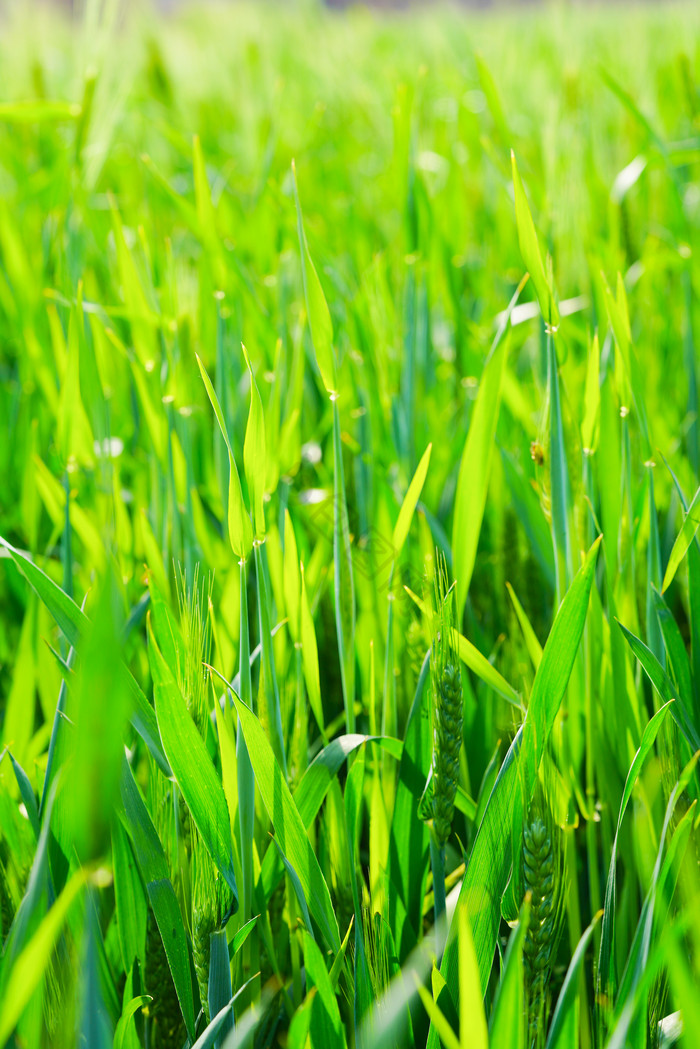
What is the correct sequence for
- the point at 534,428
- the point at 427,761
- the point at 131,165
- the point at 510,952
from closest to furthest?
the point at 510,952 → the point at 427,761 → the point at 534,428 → the point at 131,165

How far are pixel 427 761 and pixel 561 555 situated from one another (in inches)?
4.6

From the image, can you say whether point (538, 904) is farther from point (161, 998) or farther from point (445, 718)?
point (161, 998)

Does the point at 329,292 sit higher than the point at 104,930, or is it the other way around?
the point at 329,292

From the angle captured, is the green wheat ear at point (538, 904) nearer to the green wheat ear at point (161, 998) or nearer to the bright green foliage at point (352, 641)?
the bright green foliage at point (352, 641)

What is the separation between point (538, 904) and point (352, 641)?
0.44ft

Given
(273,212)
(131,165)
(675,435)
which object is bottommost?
(675,435)

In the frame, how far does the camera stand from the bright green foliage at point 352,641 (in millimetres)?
274

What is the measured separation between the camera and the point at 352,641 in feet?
1.18

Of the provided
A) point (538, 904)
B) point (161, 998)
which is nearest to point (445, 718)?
point (538, 904)

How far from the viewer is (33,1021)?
224 mm

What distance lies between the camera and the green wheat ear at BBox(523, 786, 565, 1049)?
0.88 feet

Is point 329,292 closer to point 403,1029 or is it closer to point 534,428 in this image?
point 534,428

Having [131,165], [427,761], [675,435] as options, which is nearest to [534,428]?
[675,435]

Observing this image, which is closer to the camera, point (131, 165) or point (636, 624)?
point (636, 624)
